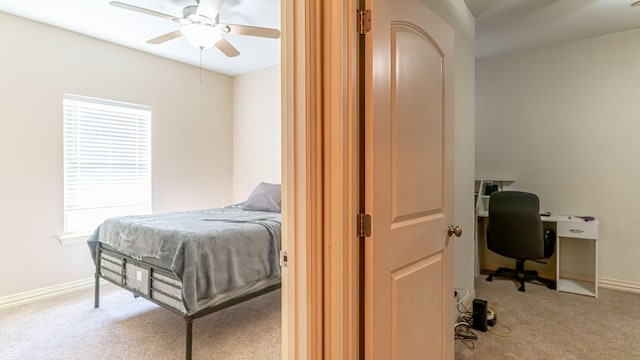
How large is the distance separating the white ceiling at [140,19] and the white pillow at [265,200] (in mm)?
1627

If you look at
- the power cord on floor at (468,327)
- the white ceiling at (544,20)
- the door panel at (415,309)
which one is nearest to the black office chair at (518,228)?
the power cord on floor at (468,327)

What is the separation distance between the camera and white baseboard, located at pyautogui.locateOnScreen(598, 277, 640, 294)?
330 cm

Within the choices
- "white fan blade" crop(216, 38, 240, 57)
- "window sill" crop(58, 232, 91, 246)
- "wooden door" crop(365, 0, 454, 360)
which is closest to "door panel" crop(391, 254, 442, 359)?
"wooden door" crop(365, 0, 454, 360)

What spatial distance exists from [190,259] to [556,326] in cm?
274

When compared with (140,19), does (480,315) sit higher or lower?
lower

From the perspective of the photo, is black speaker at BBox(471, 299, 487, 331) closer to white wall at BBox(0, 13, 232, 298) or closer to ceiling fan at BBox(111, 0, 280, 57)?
ceiling fan at BBox(111, 0, 280, 57)

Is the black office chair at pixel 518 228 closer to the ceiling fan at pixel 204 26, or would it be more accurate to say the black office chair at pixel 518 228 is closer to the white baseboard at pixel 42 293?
the ceiling fan at pixel 204 26

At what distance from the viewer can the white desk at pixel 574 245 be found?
3229mm

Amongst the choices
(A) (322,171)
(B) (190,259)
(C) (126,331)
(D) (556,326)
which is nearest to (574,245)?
(D) (556,326)

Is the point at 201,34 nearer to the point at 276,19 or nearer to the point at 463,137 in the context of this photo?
the point at 276,19

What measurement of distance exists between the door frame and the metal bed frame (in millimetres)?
1212

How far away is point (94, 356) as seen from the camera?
2162 millimetres

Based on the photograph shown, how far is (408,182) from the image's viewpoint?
144 cm

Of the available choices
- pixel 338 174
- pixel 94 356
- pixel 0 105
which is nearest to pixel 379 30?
pixel 338 174
